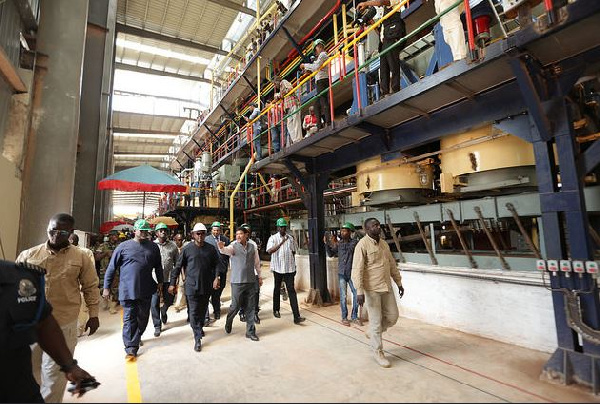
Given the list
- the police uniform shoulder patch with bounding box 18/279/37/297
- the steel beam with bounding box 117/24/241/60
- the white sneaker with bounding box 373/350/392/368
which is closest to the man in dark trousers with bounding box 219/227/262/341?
the white sneaker with bounding box 373/350/392/368

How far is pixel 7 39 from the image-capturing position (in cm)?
512

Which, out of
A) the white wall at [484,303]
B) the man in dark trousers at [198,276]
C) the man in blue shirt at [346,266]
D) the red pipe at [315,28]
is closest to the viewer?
the white wall at [484,303]

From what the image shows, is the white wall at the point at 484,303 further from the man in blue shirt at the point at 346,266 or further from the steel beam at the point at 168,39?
the steel beam at the point at 168,39

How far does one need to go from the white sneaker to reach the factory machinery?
166 cm

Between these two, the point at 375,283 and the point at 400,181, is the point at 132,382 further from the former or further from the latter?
the point at 400,181

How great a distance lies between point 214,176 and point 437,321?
43.1ft

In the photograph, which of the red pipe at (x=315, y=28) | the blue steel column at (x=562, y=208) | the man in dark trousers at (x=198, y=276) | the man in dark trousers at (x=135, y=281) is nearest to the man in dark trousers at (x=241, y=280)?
the man in dark trousers at (x=198, y=276)

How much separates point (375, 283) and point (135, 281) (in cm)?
341

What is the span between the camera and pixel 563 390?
2.93m

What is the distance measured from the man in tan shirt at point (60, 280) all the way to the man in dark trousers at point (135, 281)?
3.78 ft

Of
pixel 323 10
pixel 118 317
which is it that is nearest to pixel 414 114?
pixel 118 317

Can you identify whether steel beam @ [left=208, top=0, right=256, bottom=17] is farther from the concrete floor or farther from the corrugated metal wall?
the concrete floor

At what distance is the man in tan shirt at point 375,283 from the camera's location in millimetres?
3828

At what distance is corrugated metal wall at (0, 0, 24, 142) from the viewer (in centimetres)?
472
